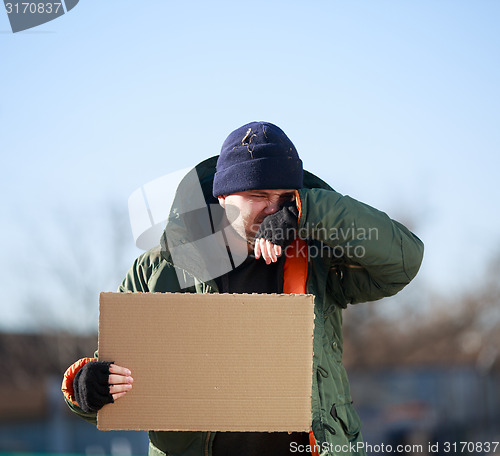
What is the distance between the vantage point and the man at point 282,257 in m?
2.73

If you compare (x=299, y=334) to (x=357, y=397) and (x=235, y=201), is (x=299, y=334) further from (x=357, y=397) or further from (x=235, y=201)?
(x=357, y=397)

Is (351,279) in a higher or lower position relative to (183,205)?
lower

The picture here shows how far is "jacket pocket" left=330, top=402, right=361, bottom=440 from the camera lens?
2747 mm

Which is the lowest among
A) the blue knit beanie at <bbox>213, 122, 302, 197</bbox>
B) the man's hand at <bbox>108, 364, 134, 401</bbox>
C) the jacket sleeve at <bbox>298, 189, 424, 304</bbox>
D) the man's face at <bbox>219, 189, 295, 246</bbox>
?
the man's hand at <bbox>108, 364, 134, 401</bbox>

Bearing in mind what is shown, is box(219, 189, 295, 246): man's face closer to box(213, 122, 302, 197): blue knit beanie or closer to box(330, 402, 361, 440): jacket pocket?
box(213, 122, 302, 197): blue knit beanie

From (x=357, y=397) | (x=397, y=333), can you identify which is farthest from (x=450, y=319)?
(x=357, y=397)

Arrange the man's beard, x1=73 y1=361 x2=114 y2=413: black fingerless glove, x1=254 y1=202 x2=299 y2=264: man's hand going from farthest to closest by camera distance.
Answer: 1. the man's beard
2. x1=254 y1=202 x2=299 y2=264: man's hand
3. x1=73 y1=361 x2=114 y2=413: black fingerless glove

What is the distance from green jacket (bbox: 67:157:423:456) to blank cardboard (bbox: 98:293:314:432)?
9.3 inches

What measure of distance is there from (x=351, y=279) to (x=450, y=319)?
37247mm

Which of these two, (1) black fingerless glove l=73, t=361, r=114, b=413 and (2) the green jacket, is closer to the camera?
(1) black fingerless glove l=73, t=361, r=114, b=413

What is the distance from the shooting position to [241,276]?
2.94 m

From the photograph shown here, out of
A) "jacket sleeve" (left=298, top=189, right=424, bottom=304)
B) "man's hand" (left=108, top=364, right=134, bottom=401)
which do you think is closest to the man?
"jacket sleeve" (left=298, top=189, right=424, bottom=304)

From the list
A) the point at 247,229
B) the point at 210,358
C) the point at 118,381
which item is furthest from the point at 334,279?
the point at 118,381

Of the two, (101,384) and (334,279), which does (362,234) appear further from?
(101,384)
